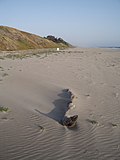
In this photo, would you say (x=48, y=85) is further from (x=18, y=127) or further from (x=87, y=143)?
(x=87, y=143)

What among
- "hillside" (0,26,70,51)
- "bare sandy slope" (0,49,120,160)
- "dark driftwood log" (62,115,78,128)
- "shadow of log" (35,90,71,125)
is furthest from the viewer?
"hillside" (0,26,70,51)

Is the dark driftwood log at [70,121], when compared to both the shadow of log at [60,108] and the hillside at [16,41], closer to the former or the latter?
the shadow of log at [60,108]

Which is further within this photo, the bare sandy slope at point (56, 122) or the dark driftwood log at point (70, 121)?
the dark driftwood log at point (70, 121)

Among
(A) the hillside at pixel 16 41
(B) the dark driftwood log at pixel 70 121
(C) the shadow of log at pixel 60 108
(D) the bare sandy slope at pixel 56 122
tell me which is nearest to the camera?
(D) the bare sandy slope at pixel 56 122

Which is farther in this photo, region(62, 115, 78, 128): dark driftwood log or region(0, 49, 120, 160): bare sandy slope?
region(62, 115, 78, 128): dark driftwood log

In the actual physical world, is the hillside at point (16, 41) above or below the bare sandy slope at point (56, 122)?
above

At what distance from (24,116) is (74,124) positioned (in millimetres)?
1571

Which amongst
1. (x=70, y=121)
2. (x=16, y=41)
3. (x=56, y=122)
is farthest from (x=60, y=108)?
(x=16, y=41)

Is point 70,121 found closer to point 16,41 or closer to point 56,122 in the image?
point 56,122

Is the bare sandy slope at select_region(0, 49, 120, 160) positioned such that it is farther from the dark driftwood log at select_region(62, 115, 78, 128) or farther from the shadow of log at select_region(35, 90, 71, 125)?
the dark driftwood log at select_region(62, 115, 78, 128)

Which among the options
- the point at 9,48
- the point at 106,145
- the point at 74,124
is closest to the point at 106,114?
the point at 74,124

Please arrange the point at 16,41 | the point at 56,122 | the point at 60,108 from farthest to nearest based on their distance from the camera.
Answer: the point at 16,41
the point at 60,108
the point at 56,122

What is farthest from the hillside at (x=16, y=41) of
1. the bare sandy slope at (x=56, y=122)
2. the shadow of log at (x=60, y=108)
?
the shadow of log at (x=60, y=108)

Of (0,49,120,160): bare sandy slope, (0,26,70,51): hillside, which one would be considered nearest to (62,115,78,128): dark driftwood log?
(0,49,120,160): bare sandy slope
